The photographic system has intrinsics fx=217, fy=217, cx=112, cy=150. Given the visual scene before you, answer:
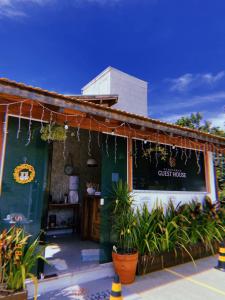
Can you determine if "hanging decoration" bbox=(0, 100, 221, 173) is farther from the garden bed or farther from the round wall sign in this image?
the garden bed

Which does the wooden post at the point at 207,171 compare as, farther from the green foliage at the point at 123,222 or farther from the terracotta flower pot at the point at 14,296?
the terracotta flower pot at the point at 14,296

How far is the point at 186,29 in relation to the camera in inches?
344

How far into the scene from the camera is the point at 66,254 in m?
4.96

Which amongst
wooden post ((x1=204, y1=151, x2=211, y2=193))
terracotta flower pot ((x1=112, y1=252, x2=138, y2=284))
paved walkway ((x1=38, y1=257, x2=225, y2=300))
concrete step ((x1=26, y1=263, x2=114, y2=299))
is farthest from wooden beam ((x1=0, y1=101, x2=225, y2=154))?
paved walkway ((x1=38, y1=257, x2=225, y2=300))

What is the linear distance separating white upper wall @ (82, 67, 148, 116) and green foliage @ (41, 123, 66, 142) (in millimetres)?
8096

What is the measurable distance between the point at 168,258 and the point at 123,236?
126cm

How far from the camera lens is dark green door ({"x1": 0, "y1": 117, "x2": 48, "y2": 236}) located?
135 inches

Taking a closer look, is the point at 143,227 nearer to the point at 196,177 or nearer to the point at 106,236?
the point at 106,236

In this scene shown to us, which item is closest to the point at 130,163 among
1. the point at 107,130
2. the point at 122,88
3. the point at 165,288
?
Result: the point at 107,130

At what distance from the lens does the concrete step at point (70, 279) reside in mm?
3432

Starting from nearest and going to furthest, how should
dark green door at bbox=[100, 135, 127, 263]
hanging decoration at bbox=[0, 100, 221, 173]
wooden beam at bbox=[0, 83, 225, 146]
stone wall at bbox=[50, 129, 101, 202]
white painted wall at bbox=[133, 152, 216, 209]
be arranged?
wooden beam at bbox=[0, 83, 225, 146]
hanging decoration at bbox=[0, 100, 221, 173]
dark green door at bbox=[100, 135, 127, 263]
white painted wall at bbox=[133, 152, 216, 209]
stone wall at bbox=[50, 129, 101, 202]

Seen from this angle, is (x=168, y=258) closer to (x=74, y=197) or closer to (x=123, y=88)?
(x=74, y=197)

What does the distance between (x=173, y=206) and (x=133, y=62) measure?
403 inches

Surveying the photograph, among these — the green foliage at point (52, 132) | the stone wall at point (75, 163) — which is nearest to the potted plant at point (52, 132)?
the green foliage at point (52, 132)
